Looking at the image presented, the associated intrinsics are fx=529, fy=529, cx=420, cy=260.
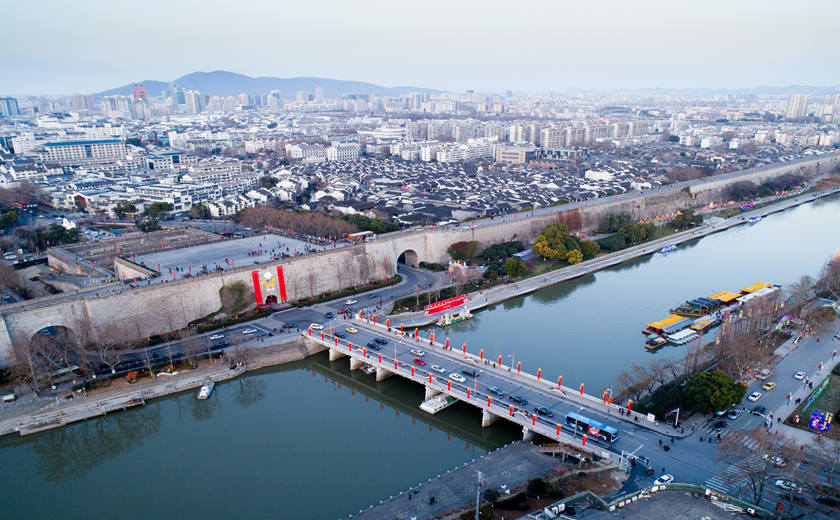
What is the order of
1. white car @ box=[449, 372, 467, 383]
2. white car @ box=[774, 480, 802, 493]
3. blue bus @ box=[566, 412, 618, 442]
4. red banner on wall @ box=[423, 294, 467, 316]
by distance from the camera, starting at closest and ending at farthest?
white car @ box=[774, 480, 802, 493]
blue bus @ box=[566, 412, 618, 442]
white car @ box=[449, 372, 467, 383]
red banner on wall @ box=[423, 294, 467, 316]

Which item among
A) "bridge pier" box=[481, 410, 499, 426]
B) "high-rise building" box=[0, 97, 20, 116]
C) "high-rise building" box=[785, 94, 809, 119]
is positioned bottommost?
"bridge pier" box=[481, 410, 499, 426]

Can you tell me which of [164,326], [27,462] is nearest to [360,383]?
[164,326]

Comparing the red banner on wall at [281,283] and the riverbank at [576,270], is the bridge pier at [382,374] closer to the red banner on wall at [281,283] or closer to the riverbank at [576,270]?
the riverbank at [576,270]

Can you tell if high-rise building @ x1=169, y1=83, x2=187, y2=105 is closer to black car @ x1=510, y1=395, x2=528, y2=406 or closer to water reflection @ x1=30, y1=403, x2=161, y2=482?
water reflection @ x1=30, y1=403, x2=161, y2=482

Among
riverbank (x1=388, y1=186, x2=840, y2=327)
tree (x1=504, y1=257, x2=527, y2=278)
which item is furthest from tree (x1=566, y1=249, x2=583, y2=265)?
tree (x1=504, y1=257, x2=527, y2=278)

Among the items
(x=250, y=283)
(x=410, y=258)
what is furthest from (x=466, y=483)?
(x=410, y=258)

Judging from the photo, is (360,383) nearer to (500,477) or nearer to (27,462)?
(500,477)

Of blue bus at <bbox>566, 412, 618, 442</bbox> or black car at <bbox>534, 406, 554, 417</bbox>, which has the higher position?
blue bus at <bbox>566, 412, 618, 442</bbox>
